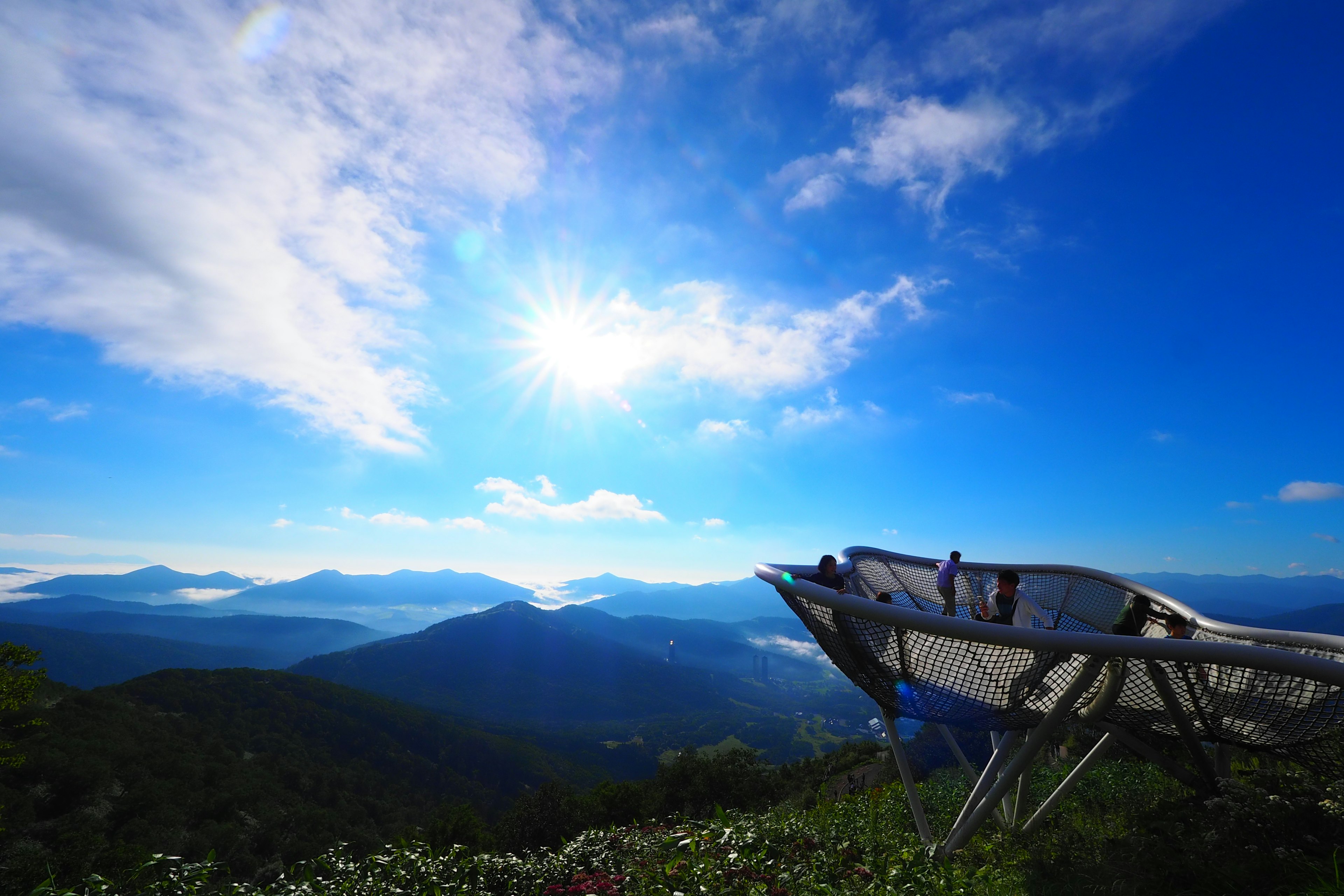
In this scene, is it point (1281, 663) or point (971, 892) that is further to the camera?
point (971, 892)

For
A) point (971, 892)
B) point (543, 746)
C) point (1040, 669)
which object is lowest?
point (543, 746)

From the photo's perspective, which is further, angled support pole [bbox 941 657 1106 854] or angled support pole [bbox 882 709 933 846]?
angled support pole [bbox 882 709 933 846]

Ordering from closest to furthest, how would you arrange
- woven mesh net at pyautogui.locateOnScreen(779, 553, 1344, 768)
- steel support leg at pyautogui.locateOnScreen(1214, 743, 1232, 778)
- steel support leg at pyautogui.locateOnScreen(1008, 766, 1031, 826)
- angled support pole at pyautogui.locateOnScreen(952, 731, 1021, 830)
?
woven mesh net at pyautogui.locateOnScreen(779, 553, 1344, 768), angled support pole at pyautogui.locateOnScreen(952, 731, 1021, 830), steel support leg at pyautogui.locateOnScreen(1214, 743, 1232, 778), steel support leg at pyautogui.locateOnScreen(1008, 766, 1031, 826)

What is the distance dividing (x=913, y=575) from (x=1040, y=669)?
23.3 feet

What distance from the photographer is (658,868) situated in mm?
5566

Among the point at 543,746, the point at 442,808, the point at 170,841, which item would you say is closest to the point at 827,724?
the point at 543,746

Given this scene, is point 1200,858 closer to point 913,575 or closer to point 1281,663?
point 1281,663

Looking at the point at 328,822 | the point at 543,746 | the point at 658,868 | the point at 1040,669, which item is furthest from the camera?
the point at 543,746

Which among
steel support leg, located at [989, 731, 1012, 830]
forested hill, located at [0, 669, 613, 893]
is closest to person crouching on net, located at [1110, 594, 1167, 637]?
steel support leg, located at [989, 731, 1012, 830]

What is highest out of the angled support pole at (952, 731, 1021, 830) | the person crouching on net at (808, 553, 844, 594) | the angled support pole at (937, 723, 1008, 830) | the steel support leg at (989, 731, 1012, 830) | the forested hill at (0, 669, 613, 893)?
the person crouching on net at (808, 553, 844, 594)

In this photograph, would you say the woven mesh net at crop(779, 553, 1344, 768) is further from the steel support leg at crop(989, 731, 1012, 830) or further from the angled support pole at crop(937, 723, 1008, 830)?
the steel support leg at crop(989, 731, 1012, 830)

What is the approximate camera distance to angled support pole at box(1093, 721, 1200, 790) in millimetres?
6000

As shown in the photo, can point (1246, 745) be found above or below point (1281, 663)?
below

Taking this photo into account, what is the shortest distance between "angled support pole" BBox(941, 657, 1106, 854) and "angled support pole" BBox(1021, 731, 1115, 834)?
135 cm
